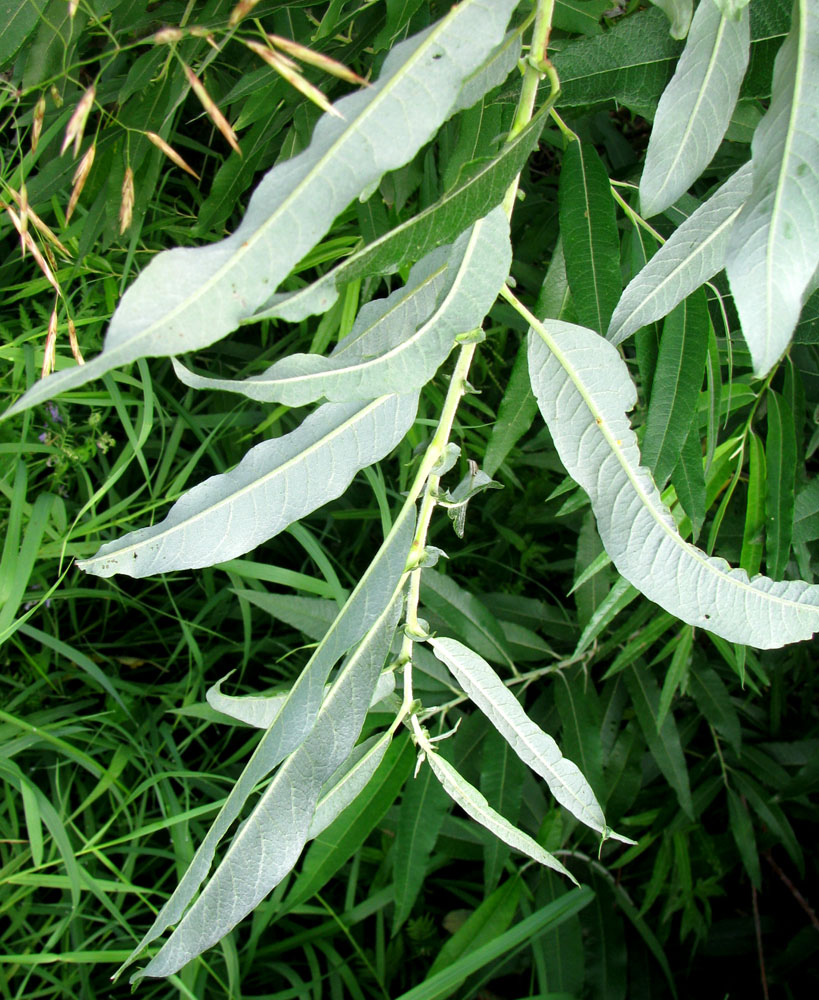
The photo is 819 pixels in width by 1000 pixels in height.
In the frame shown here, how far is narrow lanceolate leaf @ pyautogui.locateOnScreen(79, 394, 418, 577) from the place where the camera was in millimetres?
364

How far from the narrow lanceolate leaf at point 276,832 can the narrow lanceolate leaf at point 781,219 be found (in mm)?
215

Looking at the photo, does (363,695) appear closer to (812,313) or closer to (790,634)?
(790,634)

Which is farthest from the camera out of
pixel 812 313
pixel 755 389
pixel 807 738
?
pixel 807 738

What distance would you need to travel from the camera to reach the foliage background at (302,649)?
2.51 feet

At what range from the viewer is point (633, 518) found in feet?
1.25

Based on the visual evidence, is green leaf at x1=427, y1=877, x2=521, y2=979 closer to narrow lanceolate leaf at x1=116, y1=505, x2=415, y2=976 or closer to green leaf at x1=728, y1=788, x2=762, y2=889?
green leaf at x1=728, y1=788, x2=762, y2=889

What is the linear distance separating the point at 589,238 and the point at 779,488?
0.29m

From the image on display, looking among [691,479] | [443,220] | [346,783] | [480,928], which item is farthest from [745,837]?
[443,220]

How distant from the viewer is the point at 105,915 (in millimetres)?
1040

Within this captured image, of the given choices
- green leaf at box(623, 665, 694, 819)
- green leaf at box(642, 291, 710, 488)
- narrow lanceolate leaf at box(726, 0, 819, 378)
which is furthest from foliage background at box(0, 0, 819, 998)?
narrow lanceolate leaf at box(726, 0, 819, 378)

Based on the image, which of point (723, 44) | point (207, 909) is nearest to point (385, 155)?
point (723, 44)

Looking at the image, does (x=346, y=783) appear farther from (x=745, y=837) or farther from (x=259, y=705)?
(x=745, y=837)

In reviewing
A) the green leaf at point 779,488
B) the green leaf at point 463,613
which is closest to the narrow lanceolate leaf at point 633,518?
the green leaf at point 779,488

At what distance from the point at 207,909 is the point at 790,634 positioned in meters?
0.28
